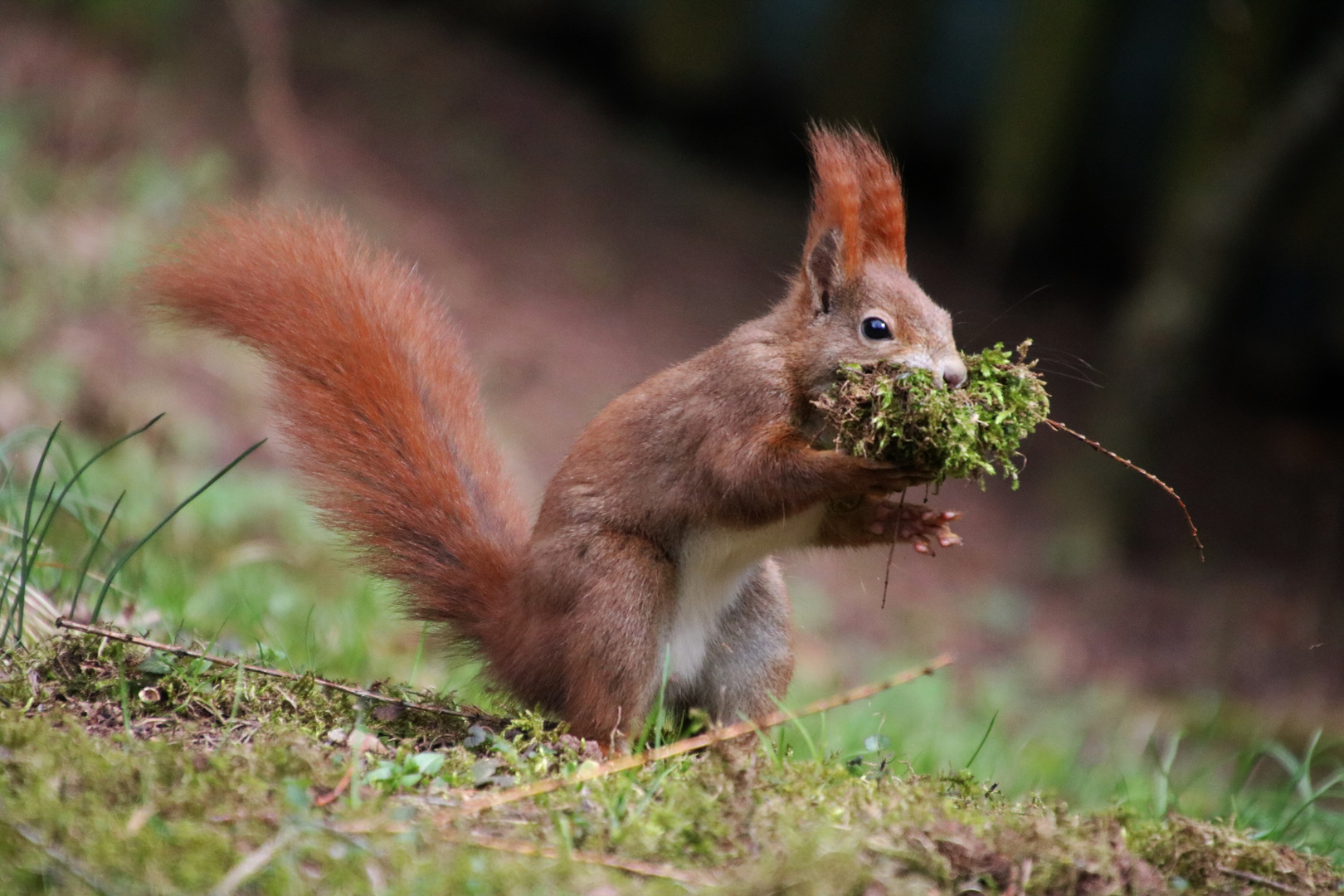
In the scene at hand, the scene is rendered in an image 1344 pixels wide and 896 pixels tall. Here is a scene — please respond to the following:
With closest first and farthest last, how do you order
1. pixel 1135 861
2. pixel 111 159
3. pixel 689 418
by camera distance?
1. pixel 1135 861
2. pixel 689 418
3. pixel 111 159

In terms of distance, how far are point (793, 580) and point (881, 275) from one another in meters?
4.09

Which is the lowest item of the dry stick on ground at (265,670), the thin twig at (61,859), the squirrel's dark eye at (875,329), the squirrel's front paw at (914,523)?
the thin twig at (61,859)

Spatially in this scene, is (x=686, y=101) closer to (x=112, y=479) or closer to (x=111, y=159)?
(x=111, y=159)

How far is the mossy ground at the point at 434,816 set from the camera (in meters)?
1.76

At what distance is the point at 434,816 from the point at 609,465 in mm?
1160

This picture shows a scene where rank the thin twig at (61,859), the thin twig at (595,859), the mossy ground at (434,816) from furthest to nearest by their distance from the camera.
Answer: the thin twig at (595,859)
the mossy ground at (434,816)
the thin twig at (61,859)

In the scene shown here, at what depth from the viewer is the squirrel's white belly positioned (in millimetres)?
2920

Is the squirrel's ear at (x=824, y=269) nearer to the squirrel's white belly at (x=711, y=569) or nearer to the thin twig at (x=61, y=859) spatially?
the squirrel's white belly at (x=711, y=569)

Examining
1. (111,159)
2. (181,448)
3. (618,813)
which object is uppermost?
(111,159)

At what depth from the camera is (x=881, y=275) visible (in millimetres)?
3018

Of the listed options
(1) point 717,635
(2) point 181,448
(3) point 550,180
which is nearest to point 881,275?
(1) point 717,635

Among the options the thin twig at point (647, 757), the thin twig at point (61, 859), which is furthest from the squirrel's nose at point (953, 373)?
the thin twig at point (61, 859)

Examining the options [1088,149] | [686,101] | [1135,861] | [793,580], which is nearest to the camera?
[1135,861]

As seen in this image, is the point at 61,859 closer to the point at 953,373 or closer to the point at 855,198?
the point at 953,373
